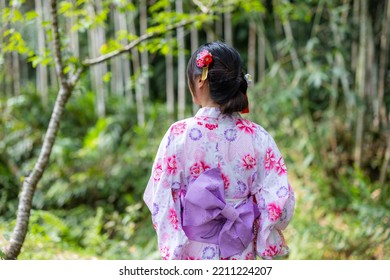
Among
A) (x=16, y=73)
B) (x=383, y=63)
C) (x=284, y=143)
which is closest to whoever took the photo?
(x=383, y=63)

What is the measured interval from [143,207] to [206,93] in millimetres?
3408

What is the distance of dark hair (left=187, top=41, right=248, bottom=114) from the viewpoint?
1.90 meters

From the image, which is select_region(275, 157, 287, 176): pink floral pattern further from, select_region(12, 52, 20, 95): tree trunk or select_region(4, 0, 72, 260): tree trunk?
select_region(12, 52, 20, 95): tree trunk

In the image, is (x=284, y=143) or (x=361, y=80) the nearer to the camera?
(x=361, y=80)

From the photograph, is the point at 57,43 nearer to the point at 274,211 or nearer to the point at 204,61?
the point at 204,61

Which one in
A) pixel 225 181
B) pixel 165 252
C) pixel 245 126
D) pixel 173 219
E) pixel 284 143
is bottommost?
pixel 284 143

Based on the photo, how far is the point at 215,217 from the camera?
1907 millimetres

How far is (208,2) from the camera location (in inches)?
127

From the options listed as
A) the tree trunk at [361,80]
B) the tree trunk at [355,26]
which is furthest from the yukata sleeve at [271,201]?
the tree trunk at [355,26]

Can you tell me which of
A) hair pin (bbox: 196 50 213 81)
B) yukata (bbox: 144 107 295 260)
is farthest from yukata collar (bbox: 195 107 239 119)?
hair pin (bbox: 196 50 213 81)

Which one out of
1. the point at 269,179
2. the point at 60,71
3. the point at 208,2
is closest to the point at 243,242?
the point at 269,179

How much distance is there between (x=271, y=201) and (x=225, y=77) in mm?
461

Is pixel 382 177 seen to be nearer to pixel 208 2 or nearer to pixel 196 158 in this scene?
pixel 208 2

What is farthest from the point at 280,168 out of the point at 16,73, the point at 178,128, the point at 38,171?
the point at 16,73
